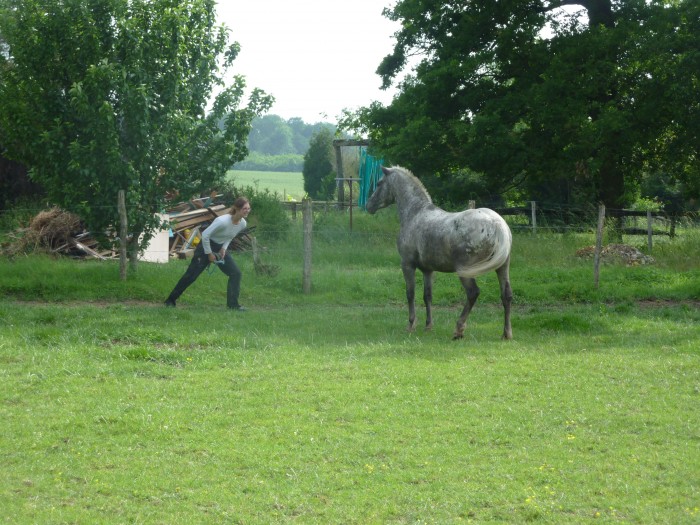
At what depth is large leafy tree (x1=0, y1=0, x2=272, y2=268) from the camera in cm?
1531

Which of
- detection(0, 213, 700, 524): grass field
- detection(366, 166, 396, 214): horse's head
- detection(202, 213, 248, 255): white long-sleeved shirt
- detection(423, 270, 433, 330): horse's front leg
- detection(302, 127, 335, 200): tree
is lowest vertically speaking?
detection(0, 213, 700, 524): grass field

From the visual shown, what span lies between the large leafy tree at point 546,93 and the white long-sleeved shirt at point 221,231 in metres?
10.7

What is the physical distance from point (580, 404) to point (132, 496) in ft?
14.4

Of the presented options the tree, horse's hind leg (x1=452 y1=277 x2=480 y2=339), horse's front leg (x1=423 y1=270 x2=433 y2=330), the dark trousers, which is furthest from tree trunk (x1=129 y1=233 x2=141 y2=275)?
the tree

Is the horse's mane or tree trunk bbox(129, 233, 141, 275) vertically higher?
the horse's mane

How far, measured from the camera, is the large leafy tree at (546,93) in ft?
72.2

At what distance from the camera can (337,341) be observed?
11367mm

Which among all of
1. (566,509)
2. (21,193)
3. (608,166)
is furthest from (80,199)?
(608,166)

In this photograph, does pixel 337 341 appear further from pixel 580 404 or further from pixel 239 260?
pixel 239 260

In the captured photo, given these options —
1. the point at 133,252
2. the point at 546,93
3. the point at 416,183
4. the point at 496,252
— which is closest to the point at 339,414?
the point at 496,252

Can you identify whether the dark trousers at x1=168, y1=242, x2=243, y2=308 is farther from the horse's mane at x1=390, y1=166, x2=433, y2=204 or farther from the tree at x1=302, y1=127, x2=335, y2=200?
the tree at x1=302, y1=127, x2=335, y2=200

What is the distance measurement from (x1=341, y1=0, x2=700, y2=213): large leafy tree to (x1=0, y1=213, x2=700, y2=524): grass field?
904cm

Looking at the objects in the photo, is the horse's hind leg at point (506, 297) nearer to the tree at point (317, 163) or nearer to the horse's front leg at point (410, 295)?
the horse's front leg at point (410, 295)

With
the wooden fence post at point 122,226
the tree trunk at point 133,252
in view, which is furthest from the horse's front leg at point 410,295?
the tree trunk at point 133,252
